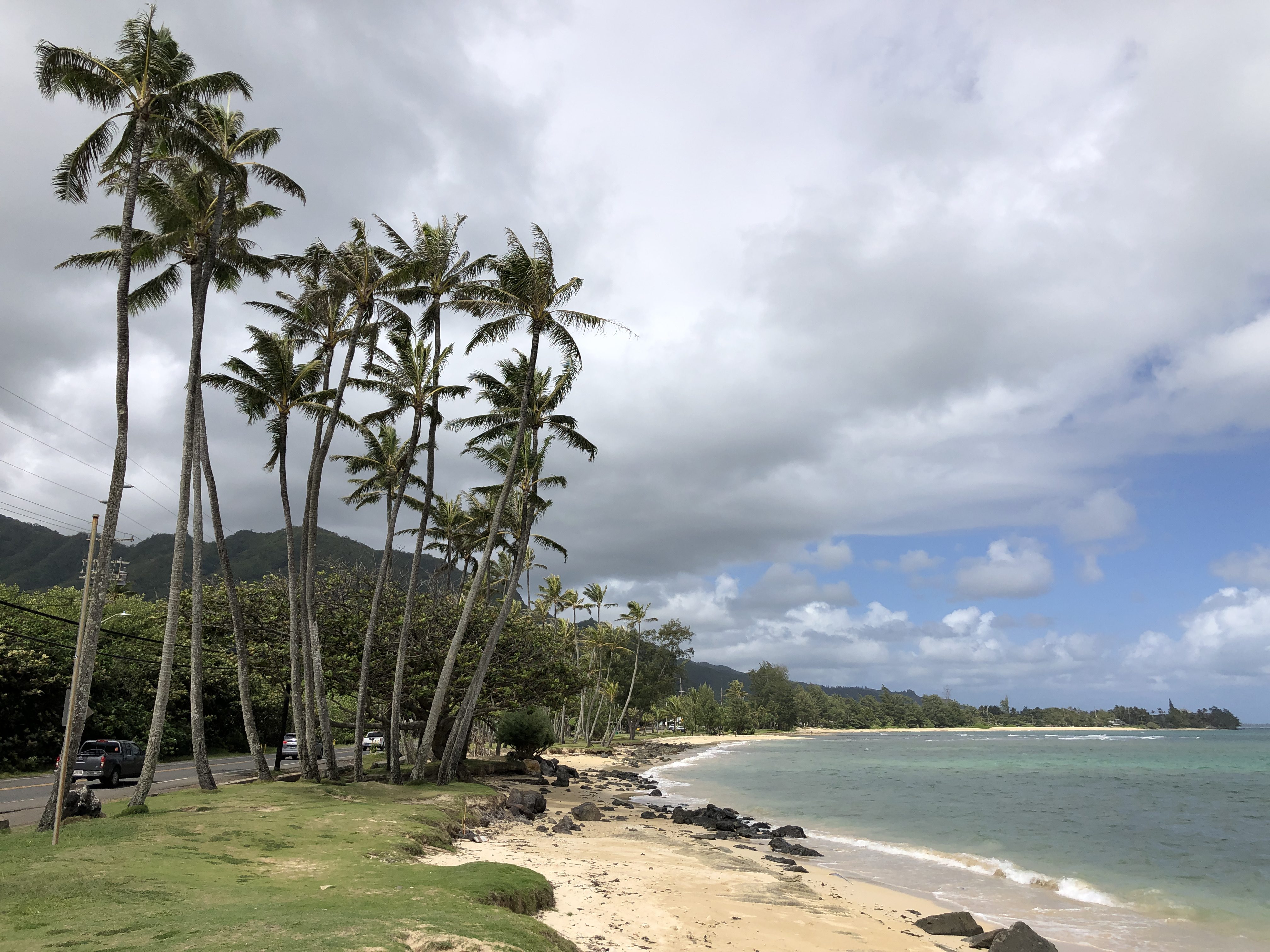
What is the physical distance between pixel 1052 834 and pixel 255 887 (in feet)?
95.5

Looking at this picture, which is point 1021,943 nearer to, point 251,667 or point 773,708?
point 251,667

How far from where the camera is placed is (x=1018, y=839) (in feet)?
86.7

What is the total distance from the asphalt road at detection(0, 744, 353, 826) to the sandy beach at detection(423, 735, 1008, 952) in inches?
428

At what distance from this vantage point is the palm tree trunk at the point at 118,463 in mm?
12961

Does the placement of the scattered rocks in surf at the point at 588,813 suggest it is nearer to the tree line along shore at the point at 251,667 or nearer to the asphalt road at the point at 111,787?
the tree line along shore at the point at 251,667

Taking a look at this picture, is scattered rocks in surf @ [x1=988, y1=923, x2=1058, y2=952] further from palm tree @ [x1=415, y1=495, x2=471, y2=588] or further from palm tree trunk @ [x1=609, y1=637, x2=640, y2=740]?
palm tree trunk @ [x1=609, y1=637, x2=640, y2=740]

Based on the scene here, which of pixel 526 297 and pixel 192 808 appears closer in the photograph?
pixel 192 808

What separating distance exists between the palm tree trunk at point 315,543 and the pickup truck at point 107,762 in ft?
23.3

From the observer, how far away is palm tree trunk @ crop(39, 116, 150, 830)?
13.0m

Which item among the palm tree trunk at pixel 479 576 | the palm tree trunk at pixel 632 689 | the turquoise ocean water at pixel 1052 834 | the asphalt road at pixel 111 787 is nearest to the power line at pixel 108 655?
the asphalt road at pixel 111 787

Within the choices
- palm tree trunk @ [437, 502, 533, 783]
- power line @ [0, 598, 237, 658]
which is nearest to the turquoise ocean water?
palm tree trunk @ [437, 502, 533, 783]

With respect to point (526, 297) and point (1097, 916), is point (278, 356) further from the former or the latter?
point (1097, 916)

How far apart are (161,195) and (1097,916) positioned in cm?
2801

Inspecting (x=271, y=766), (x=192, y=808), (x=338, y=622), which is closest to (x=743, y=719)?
(x=271, y=766)
